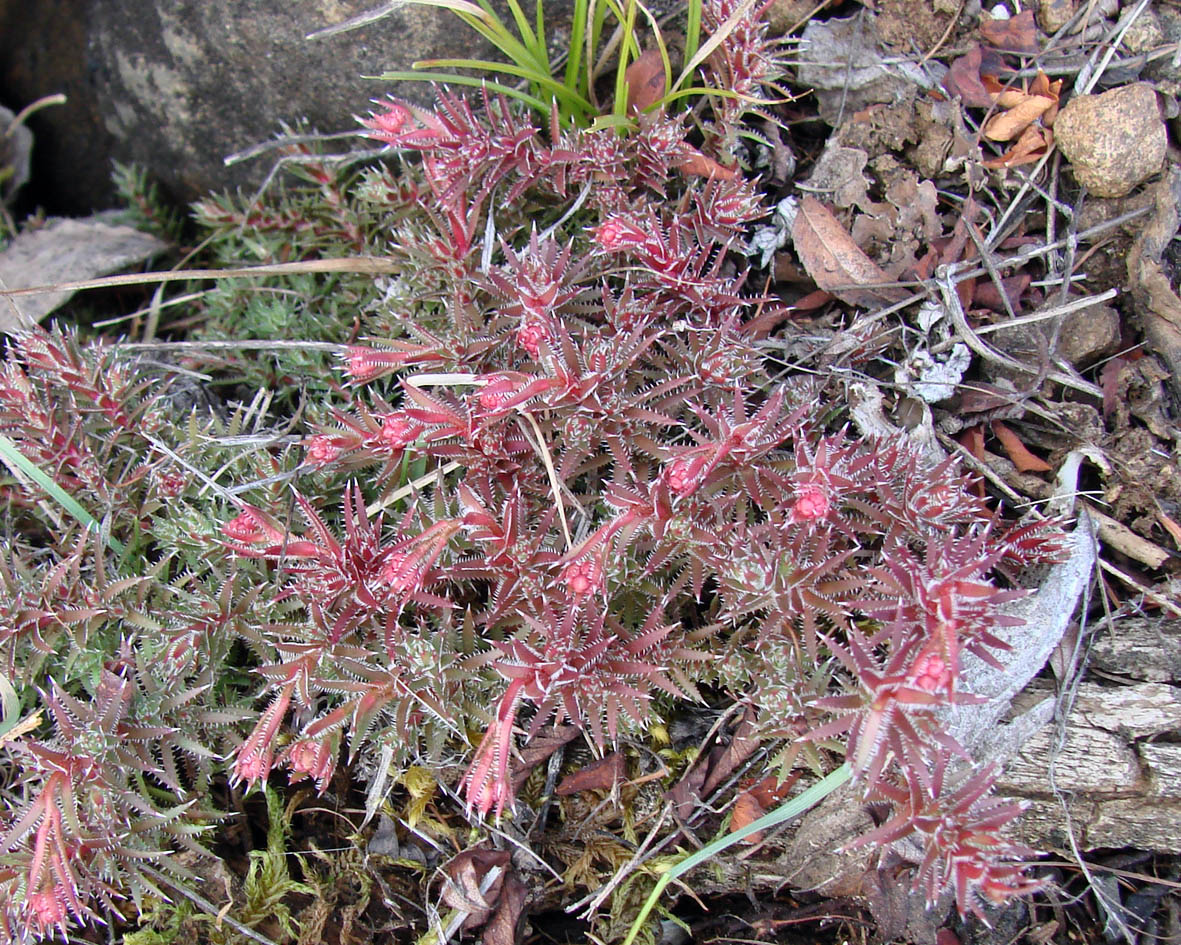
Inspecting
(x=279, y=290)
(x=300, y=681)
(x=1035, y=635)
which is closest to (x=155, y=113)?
(x=279, y=290)

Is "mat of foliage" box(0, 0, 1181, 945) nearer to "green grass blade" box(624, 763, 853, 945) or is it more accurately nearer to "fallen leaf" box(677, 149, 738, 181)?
"fallen leaf" box(677, 149, 738, 181)

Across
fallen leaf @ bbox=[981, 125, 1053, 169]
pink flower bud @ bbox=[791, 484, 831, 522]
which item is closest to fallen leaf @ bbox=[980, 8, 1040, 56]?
fallen leaf @ bbox=[981, 125, 1053, 169]

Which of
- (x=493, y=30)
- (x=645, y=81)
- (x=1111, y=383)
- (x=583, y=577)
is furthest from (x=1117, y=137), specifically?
(x=583, y=577)

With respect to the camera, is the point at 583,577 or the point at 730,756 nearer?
the point at 583,577

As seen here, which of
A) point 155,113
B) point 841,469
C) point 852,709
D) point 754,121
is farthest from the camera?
point 155,113

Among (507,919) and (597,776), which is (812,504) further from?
(507,919)

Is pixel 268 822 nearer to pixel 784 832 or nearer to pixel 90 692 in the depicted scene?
pixel 90 692

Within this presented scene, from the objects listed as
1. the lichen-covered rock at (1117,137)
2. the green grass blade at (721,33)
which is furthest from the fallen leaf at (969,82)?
the green grass blade at (721,33)

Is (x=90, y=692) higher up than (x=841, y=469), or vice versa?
(x=841, y=469)
